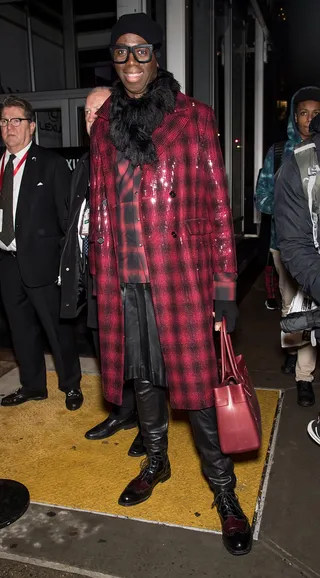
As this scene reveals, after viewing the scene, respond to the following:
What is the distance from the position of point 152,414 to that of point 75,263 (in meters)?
1.05

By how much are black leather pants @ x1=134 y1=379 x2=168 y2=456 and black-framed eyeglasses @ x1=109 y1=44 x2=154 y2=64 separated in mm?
1522

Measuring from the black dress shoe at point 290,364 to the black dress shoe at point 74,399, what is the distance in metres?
1.74

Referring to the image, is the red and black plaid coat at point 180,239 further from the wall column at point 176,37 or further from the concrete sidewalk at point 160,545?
the wall column at point 176,37

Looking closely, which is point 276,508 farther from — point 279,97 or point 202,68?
point 279,97

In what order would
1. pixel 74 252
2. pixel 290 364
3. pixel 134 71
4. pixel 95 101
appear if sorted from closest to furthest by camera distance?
1. pixel 134 71
2. pixel 95 101
3. pixel 74 252
4. pixel 290 364

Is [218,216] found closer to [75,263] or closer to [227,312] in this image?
[227,312]

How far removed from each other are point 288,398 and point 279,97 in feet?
28.4

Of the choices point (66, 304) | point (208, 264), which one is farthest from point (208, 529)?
point (66, 304)

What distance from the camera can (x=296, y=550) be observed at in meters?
2.41

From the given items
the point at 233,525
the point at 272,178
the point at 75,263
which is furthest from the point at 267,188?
the point at 233,525

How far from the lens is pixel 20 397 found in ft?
13.4

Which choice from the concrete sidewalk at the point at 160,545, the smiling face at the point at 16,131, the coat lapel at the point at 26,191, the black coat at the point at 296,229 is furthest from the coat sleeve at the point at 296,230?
the smiling face at the point at 16,131

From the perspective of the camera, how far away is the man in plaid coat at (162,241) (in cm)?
236

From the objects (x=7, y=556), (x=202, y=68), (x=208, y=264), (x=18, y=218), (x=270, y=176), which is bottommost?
(x=7, y=556)
